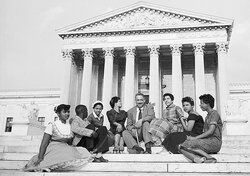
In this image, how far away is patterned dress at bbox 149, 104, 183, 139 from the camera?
32.3 ft

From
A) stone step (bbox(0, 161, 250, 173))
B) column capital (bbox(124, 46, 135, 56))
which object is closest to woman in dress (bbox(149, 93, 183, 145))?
stone step (bbox(0, 161, 250, 173))

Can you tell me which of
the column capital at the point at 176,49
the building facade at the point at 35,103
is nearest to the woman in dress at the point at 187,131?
the column capital at the point at 176,49

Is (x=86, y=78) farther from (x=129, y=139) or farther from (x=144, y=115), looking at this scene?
(x=129, y=139)

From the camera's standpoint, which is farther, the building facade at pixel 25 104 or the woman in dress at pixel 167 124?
the building facade at pixel 25 104

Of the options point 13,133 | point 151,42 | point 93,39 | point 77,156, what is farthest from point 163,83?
point 77,156

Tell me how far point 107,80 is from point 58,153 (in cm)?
2849

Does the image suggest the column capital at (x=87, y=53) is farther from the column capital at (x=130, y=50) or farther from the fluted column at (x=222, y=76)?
the fluted column at (x=222, y=76)

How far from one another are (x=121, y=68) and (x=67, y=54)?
805 cm

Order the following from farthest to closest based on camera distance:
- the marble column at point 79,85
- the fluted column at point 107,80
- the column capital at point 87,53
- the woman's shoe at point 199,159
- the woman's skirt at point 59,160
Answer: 1. the marble column at point 79,85
2. the column capital at point 87,53
3. the fluted column at point 107,80
4. the woman's shoe at point 199,159
5. the woman's skirt at point 59,160

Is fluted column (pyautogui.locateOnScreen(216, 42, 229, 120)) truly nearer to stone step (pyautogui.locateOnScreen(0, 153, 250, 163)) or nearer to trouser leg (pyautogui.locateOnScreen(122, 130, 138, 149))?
trouser leg (pyautogui.locateOnScreen(122, 130, 138, 149))

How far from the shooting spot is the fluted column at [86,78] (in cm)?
3568

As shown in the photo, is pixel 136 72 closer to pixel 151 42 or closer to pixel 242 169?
pixel 151 42

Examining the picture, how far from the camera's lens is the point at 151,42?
36.2 metres

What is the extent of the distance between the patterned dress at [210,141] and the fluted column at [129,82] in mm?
25354
